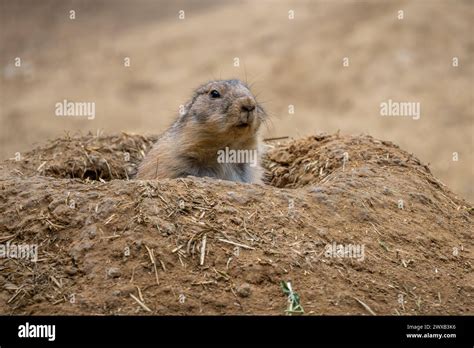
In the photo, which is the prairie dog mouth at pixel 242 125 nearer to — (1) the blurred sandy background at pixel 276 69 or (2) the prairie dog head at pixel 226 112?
(2) the prairie dog head at pixel 226 112

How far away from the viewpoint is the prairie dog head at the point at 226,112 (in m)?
8.23

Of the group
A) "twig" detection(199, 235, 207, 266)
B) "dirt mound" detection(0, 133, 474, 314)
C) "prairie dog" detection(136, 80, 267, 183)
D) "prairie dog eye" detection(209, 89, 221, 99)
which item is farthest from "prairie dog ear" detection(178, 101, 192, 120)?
"twig" detection(199, 235, 207, 266)

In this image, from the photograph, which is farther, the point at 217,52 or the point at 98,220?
the point at 217,52

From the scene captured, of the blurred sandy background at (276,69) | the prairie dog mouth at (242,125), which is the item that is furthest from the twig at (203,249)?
the blurred sandy background at (276,69)

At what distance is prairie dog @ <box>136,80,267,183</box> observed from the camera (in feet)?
27.3

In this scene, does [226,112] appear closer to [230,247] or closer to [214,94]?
[214,94]

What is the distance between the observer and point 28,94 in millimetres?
23094

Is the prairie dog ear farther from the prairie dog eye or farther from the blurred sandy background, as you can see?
the blurred sandy background

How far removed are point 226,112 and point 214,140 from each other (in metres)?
0.40

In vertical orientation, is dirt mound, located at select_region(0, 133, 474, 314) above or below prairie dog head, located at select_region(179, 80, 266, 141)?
below

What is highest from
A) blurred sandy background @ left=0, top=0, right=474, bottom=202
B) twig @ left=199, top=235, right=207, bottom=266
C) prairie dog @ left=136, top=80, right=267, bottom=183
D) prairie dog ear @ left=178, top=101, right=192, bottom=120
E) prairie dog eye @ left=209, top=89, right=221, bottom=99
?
blurred sandy background @ left=0, top=0, right=474, bottom=202
